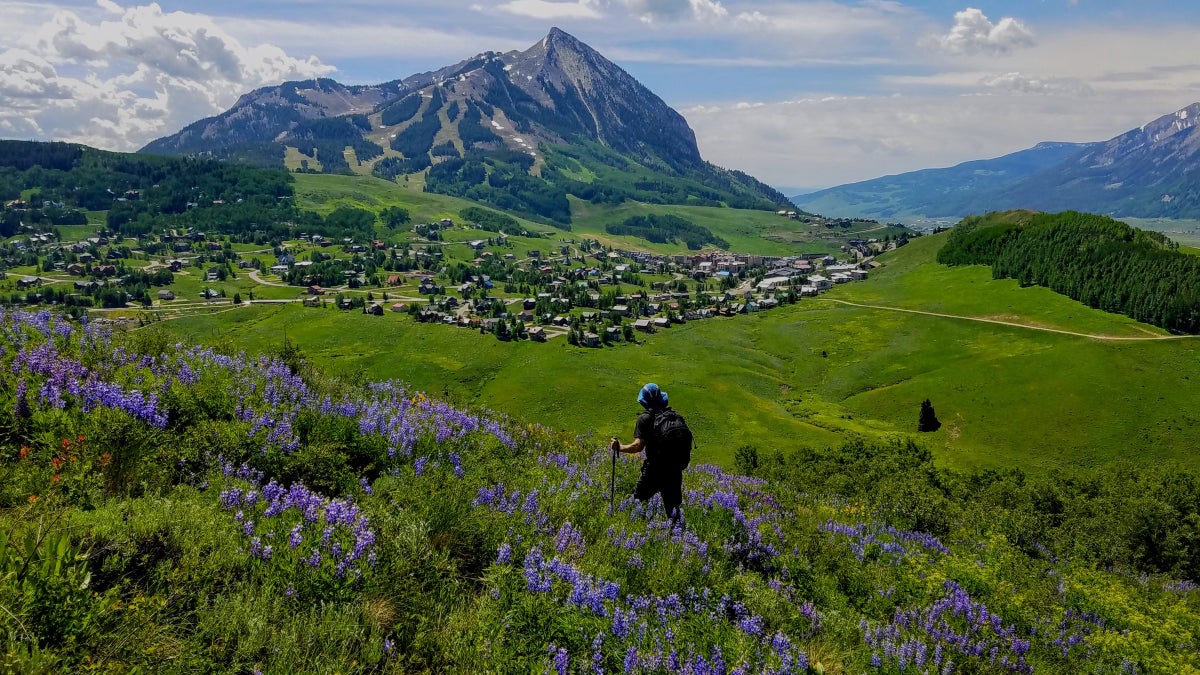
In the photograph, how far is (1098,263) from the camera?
5546 inches

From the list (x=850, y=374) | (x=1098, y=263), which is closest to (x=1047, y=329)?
(x=1098, y=263)

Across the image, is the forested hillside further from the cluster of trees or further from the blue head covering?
the cluster of trees

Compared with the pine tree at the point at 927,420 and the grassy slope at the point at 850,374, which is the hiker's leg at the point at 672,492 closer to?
the grassy slope at the point at 850,374

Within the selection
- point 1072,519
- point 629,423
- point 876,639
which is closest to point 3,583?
point 876,639

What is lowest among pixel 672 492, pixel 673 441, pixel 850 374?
pixel 850 374

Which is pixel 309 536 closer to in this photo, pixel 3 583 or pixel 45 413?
pixel 3 583

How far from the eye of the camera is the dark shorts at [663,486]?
10281mm

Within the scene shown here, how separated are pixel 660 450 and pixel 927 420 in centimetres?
9423

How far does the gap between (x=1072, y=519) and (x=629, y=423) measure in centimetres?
5766

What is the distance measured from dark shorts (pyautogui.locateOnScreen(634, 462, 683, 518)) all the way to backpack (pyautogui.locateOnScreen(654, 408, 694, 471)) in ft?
0.71

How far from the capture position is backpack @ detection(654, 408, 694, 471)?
395 inches

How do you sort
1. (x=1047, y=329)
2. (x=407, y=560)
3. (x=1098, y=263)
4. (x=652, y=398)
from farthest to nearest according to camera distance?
(x=1098, y=263) < (x=1047, y=329) < (x=652, y=398) < (x=407, y=560)

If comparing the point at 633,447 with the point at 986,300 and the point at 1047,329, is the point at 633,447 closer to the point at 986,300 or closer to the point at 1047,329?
the point at 1047,329

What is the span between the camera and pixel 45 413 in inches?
306
